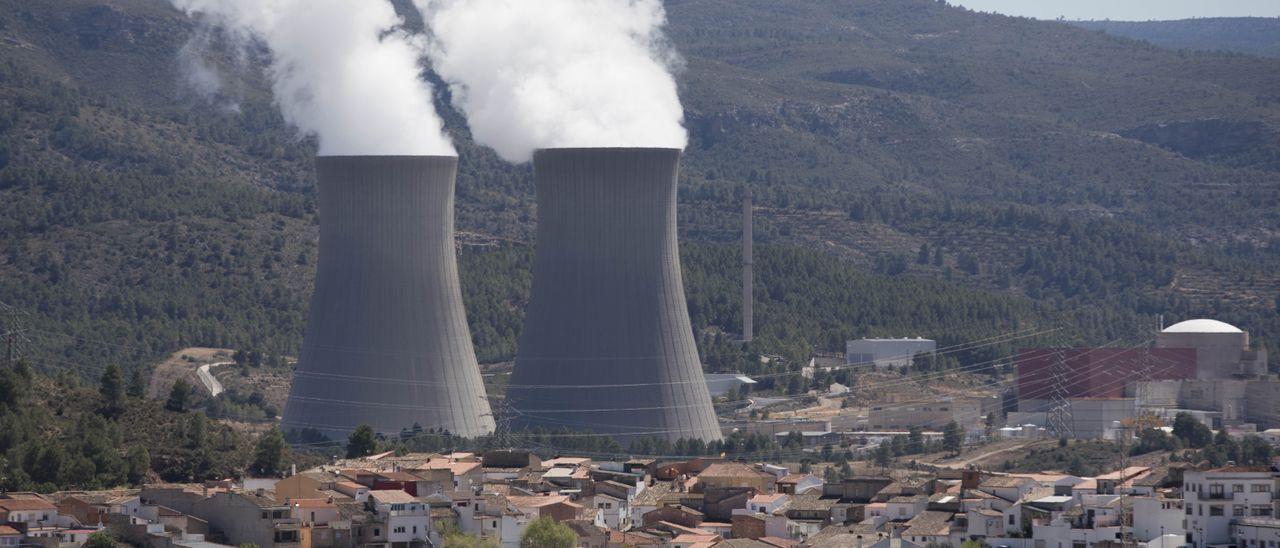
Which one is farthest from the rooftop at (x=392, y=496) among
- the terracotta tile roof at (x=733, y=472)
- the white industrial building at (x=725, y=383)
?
the white industrial building at (x=725, y=383)

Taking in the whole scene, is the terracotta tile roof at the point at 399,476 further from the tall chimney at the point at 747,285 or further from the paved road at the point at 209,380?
the tall chimney at the point at 747,285

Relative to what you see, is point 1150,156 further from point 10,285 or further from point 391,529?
point 391,529

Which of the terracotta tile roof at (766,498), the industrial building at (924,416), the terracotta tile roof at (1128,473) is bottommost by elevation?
the terracotta tile roof at (766,498)

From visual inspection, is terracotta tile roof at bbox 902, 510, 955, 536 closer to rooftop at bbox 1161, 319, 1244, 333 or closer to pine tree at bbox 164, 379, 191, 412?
pine tree at bbox 164, 379, 191, 412

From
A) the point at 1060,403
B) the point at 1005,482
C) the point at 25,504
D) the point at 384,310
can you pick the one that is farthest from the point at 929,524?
the point at 1060,403

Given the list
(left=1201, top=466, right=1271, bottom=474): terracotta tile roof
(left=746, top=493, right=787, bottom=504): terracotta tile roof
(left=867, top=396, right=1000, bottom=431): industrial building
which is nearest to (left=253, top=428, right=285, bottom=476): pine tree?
(left=746, top=493, right=787, bottom=504): terracotta tile roof

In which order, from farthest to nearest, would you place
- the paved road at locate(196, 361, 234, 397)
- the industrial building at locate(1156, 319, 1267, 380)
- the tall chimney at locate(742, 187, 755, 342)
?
1. the tall chimney at locate(742, 187, 755, 342)
2. the industrial building at locate(1156, 319, 1267, 380)
3. the paved road at locate(196, 361, 234, 397)

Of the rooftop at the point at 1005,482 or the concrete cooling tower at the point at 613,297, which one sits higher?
the concrete cooling tower at the point at 613,297

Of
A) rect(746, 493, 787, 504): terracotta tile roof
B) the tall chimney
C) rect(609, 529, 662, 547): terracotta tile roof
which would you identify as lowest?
rect(609, 529, 662, 547): terracotta tile roof

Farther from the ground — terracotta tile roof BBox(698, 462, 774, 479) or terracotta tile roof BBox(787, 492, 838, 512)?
terracotta tile roof BBox(698, 462, 774, 479)
